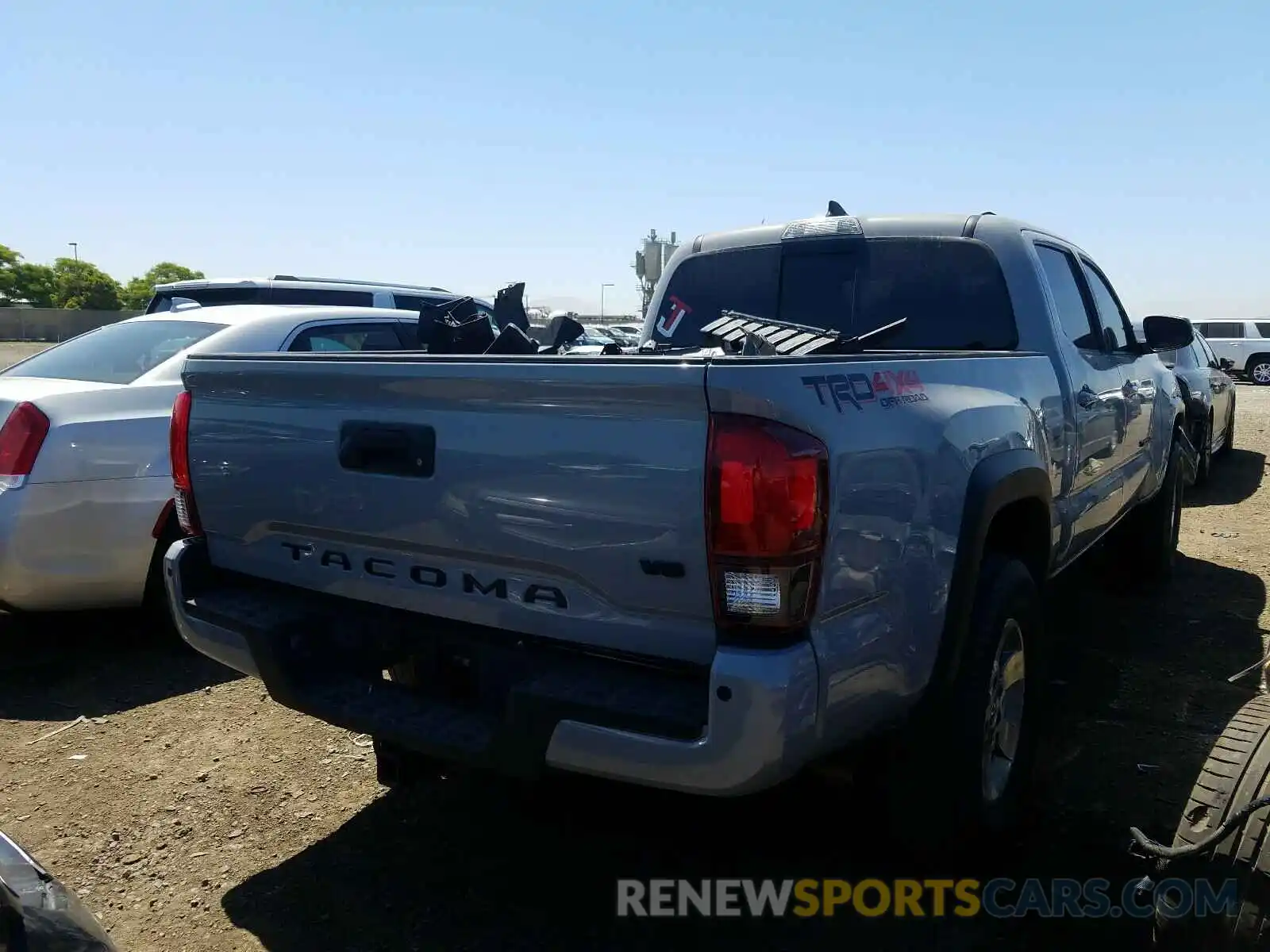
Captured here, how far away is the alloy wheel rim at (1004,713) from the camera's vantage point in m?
2.83

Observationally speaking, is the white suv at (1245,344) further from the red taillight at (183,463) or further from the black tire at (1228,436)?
the red taillight at (183,463)

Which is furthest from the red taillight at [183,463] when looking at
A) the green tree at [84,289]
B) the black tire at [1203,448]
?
the green tree at [84,289]

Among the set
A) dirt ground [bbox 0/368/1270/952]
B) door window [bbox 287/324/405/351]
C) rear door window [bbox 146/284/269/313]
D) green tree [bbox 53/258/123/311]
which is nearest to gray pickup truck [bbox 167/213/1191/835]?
dirt ground [bbox 0/368/1270/952]

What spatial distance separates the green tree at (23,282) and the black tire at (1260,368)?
8303 centimetres

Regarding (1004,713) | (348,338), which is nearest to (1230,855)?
(1004,713)

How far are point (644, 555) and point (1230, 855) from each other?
4.58ft

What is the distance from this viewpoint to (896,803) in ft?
8.58

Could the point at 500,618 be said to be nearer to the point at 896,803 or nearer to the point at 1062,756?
the point at 896,803

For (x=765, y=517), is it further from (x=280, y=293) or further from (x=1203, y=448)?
(x=1203, y=448)

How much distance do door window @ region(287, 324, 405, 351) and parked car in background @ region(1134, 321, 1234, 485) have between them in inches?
187

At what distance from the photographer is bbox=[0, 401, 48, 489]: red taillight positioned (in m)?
4.24

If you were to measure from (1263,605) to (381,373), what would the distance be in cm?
529

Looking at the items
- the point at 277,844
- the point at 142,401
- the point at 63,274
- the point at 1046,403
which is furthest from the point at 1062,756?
the point at 63,274

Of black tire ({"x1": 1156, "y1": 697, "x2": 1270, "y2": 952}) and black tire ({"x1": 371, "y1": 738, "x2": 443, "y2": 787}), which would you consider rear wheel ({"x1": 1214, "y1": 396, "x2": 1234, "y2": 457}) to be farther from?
black tire ({"x1": 371, "y1": 738, "x2": 443, "y2": 787})
